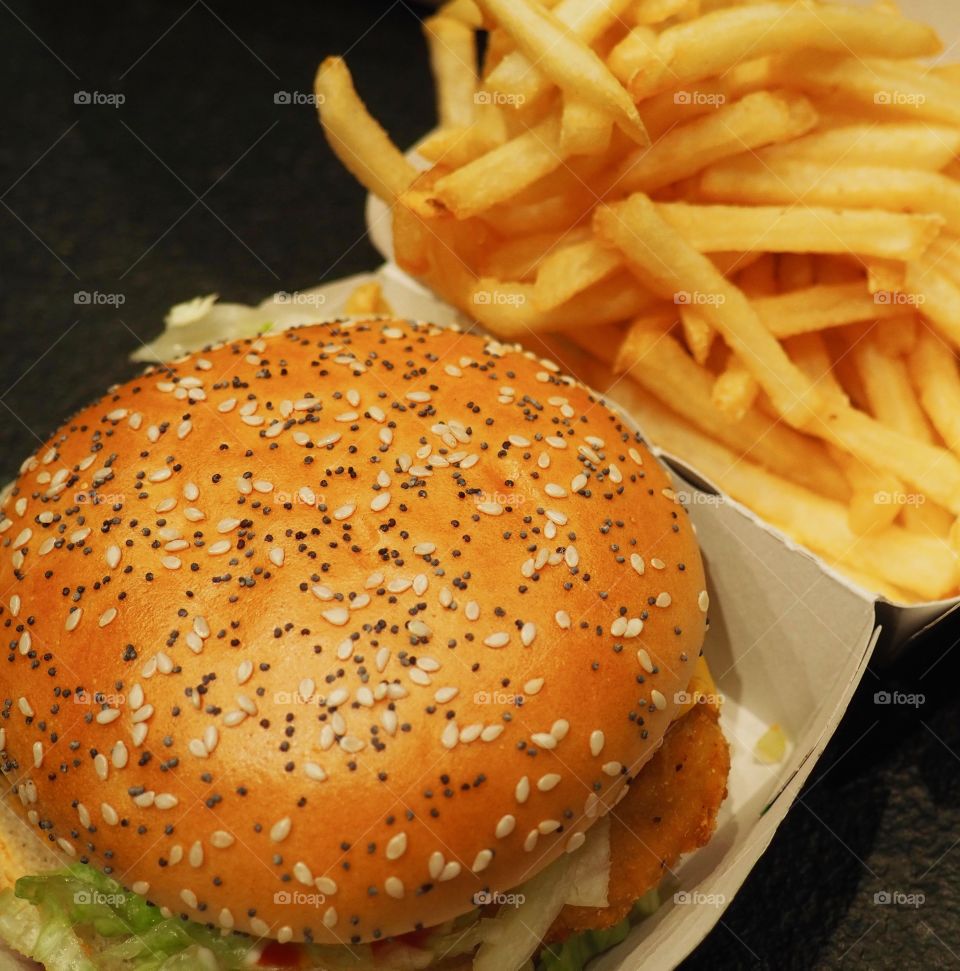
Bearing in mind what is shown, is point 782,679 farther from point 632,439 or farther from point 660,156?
point 660,156

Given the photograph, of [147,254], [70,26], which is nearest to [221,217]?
[147,254]

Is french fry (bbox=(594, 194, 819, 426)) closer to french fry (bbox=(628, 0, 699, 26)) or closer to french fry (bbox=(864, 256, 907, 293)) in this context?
french fry (bbox=(864, 256, 907, 293))

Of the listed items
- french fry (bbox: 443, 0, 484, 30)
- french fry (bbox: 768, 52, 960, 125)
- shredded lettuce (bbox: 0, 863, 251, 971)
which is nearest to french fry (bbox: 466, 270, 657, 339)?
french fry (bbox: 768, 52, 960, 125)

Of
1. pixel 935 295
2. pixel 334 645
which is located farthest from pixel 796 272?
pixel 334 645

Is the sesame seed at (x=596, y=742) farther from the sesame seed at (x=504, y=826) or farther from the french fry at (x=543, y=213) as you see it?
the french fry at (x=543, y=213)

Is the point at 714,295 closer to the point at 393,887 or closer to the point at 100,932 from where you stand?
the point at 393,887

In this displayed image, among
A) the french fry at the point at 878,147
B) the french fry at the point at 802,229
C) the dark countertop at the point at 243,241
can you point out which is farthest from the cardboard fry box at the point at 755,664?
the french fry at the point at 878,147

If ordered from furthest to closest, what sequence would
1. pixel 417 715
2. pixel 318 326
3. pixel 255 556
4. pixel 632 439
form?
1. pixel 318 326
2. pixel 632 439
3. pixel 255 556
4. pixel 417 715
